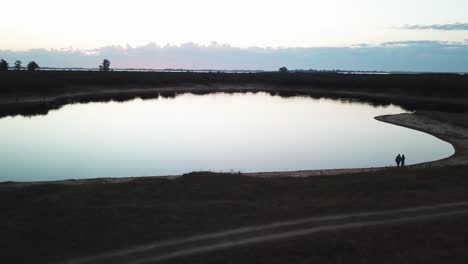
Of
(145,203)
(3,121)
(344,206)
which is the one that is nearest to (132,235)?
(145,203)

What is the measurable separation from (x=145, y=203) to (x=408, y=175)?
1034cm

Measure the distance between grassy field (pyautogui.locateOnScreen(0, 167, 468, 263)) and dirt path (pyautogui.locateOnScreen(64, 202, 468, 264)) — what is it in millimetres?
426

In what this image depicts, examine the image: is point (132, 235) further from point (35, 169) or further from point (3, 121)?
point (3, 121)

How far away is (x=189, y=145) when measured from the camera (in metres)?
35.8

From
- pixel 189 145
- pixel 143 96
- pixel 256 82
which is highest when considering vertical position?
pixel 256 82

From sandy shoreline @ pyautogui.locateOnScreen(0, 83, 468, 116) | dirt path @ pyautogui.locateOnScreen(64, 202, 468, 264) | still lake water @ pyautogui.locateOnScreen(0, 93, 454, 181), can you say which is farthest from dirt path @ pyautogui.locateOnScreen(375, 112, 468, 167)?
sandy shoreline @ pyautogui.locateOnScreen(0, 83, 468, 116)

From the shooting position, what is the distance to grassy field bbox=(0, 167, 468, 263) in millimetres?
10859

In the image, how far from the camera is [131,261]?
31.5 feet

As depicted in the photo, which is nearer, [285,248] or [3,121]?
[285,248]

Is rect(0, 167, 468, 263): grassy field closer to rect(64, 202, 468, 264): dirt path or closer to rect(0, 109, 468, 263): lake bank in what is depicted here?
rect(0, 109, 468, 263): lake bank

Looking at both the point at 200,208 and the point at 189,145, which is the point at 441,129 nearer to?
the point at 189,145

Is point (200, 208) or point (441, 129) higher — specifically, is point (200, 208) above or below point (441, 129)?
above

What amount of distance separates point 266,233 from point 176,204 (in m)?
3.44

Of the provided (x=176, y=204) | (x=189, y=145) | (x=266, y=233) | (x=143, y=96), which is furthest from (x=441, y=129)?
(x=143, y=96)
